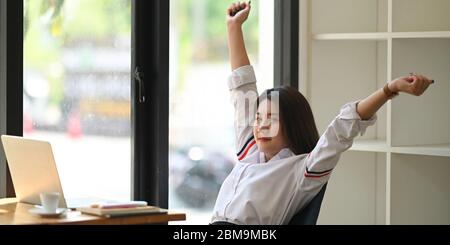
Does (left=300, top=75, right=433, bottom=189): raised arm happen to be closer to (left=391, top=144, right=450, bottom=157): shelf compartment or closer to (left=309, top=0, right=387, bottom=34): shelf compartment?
(left=391, top=144, right=450, bottom=157): shelf compartment

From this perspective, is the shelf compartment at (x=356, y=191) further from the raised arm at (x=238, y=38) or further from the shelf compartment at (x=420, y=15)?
the raised arm at (x=238, y=38)

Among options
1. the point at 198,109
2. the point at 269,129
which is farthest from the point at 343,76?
the point at 269,129

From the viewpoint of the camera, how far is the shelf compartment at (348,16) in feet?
13.1

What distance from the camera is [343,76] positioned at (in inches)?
160

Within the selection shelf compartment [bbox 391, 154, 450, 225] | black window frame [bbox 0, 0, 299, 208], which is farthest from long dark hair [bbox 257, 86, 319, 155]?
shelf compartment [bbox 391, 154, 450, 225]

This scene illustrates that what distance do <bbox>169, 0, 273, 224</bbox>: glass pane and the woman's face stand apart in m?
0.71

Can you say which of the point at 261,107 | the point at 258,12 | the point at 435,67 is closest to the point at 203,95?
the point at 258,12

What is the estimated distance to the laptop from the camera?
2.75 m

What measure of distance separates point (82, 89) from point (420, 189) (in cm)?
151

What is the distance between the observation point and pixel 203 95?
12.4 feet

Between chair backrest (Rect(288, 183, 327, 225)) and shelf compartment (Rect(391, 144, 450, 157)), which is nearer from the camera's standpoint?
chair backrest (Rect(288, 183, 327, 225))

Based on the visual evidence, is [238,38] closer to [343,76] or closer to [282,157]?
[282,157]

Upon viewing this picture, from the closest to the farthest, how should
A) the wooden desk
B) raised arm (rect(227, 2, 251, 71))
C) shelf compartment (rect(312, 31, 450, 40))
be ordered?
the wooden desk, raised arm (rect(227, 2, 251, 71)), shelf compartment (rect(312, 31, 450, 40))
